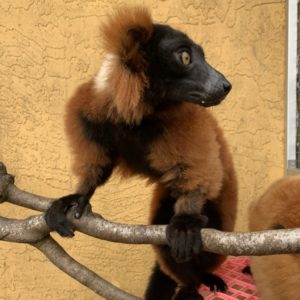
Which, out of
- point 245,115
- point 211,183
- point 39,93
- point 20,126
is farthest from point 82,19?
point 211,183

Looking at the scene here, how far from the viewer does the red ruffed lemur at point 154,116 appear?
117 centimetres

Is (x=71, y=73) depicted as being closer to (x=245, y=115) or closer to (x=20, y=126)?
(x=20, y=126)

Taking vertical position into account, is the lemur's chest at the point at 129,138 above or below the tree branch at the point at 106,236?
above

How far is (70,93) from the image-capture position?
2244 millimetres

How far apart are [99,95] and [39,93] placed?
3.47ft

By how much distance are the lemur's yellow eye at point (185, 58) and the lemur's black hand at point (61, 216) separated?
498 millimetres

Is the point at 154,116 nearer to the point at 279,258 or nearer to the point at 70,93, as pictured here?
the point at 279,258

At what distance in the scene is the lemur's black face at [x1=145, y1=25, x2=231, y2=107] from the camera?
1.17 m

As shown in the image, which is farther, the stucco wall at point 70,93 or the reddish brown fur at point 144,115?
the stucco wall at point 70,93

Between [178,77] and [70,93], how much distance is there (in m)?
1.16

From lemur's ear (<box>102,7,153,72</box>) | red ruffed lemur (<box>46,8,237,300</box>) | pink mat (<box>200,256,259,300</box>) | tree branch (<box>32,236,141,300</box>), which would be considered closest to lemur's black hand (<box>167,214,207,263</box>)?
red ruffed lemur (<box>46,8,237,300</box>)

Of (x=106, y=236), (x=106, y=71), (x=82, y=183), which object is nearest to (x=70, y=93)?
(x=82, y=183)

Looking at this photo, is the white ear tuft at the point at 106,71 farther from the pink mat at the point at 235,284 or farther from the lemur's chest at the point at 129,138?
the pink mat at the point at 235,284

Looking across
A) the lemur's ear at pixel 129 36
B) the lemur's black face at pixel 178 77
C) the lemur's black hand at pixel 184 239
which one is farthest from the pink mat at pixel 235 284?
the lemur's ear at pixel 129 36
